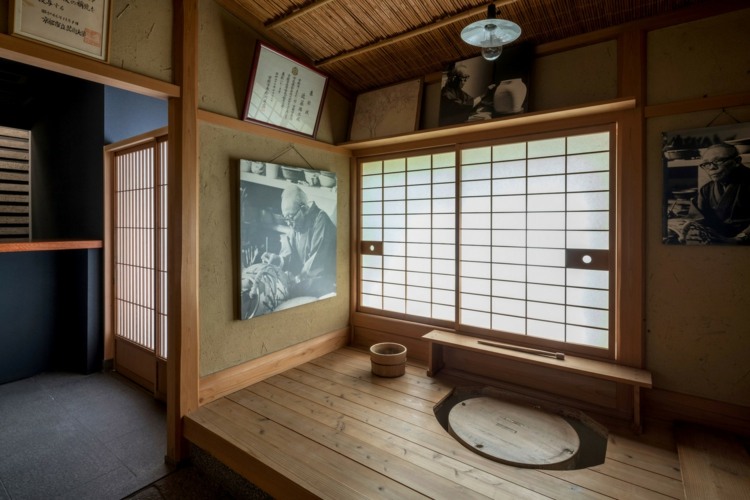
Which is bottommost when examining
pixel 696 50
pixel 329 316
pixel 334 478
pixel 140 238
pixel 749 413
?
pixel 334 478

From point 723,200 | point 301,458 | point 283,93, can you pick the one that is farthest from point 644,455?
point 283,93

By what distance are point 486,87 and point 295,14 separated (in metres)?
1.63

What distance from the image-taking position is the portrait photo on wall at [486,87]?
2855 millimetres

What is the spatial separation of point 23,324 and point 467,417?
4.60 m

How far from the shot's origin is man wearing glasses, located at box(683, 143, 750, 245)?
2.22 meters

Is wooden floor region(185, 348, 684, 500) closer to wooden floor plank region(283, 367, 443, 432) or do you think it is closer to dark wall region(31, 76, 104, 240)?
wooden floor plank region(283, 367, 443, 432)

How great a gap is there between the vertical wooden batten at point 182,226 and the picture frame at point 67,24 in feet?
1.49

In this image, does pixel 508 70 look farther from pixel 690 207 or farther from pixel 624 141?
pixel 690 207

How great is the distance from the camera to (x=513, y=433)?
2338 mm

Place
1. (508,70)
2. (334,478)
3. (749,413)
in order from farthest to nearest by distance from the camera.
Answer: (508,70) < (749,413) < (334,478)

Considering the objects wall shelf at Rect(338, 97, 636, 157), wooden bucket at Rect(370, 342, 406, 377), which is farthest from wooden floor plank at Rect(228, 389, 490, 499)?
wall shelf at Rect(338, 97, 636, 157)

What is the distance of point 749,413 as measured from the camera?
2244 mm

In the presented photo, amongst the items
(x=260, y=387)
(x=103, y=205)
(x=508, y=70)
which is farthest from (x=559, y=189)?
(x=103, y=205)

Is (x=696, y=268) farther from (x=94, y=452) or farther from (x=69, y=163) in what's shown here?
(x=69, y=163)
